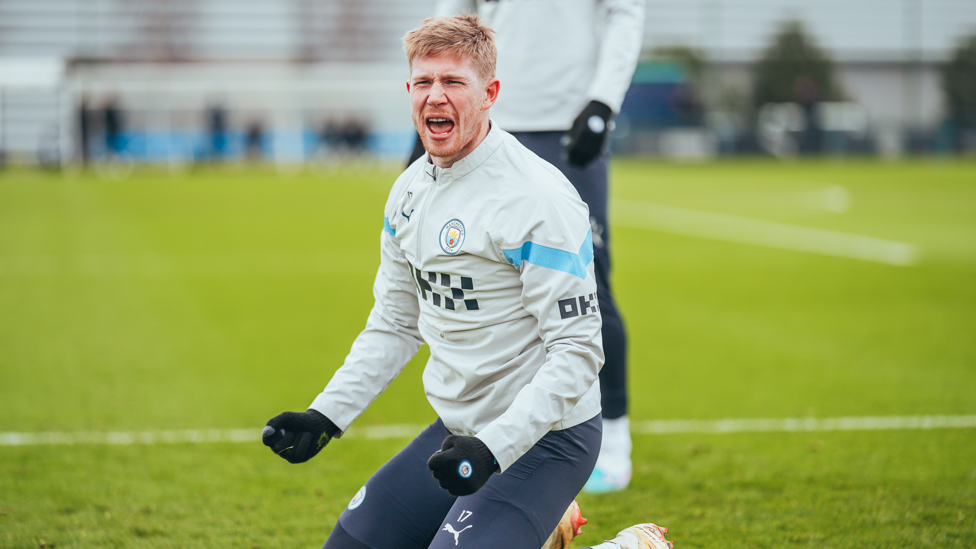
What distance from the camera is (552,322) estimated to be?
86.2 inches

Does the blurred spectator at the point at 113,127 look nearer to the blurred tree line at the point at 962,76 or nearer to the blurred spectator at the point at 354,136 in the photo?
the blurred spectator at the point at 354,136

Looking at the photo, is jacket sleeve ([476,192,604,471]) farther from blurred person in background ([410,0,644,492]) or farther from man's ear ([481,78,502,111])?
blurred person in background ([410,0,644,492])

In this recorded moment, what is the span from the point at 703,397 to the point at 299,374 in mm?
2291

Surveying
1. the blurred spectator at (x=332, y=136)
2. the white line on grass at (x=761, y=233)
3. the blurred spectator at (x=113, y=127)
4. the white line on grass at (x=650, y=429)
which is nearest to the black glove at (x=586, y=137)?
the white line on grass at (x=650, y=429)

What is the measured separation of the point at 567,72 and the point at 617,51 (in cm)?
19

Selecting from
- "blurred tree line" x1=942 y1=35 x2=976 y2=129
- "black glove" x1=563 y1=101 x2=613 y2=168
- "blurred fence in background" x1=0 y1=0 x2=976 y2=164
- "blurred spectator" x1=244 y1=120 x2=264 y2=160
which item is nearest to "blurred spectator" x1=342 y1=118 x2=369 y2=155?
"blurred fence in background" x1=0 y1=0 x2=976 y2=164

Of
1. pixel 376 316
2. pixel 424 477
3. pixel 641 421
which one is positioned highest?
pixel 376 316

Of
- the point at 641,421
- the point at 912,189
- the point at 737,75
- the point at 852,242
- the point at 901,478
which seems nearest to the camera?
the point at 901,478

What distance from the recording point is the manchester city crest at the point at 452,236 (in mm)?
2295

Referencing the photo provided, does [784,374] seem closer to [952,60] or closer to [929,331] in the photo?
[929,331]

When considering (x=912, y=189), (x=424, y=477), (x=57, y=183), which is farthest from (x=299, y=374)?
(x=57, y=183)

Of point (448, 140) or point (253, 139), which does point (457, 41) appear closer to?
point (448, 140)

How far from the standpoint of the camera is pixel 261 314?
7473 mm

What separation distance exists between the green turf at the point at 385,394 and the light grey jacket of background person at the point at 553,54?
1.42 metres
